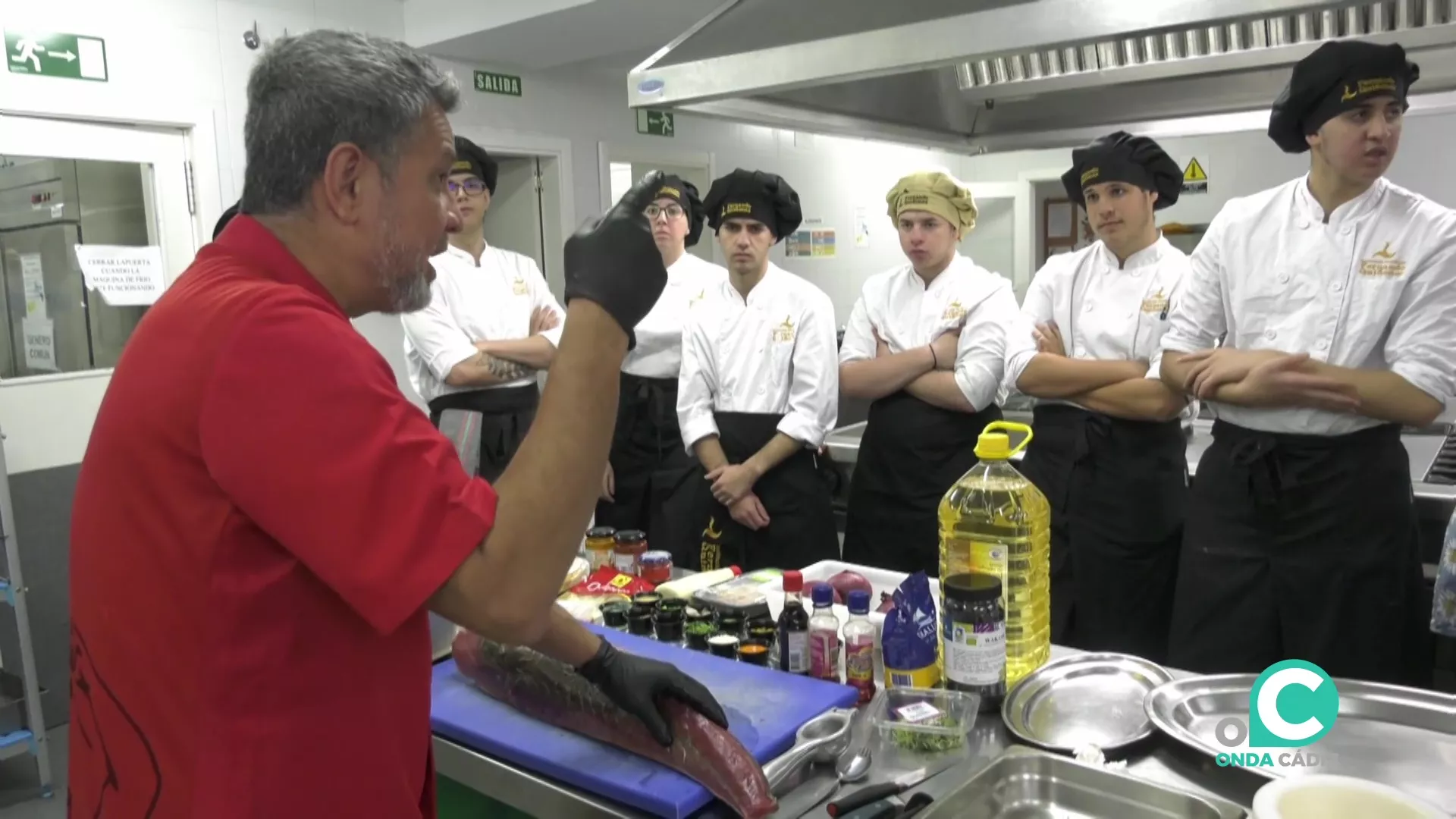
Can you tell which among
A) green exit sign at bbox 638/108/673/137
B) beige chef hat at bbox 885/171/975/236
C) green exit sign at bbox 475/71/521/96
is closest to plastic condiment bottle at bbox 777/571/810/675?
beige chef hat at bbox 885/171/975/236

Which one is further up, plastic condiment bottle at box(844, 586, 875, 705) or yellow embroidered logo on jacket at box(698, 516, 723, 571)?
plastic condiment bottle at box(844, 586, 875, 705)

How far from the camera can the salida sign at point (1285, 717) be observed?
1.10 m

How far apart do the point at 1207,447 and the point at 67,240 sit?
128 inches

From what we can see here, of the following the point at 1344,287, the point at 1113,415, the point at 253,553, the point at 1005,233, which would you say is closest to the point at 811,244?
the point at 1005,233

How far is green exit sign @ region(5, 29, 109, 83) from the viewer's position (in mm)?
2832

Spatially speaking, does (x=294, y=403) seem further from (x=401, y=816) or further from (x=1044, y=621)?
(x=1044, y=621)

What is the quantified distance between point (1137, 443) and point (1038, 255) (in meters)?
4.73

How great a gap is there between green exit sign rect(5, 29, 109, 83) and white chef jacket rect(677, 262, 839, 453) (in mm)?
1988

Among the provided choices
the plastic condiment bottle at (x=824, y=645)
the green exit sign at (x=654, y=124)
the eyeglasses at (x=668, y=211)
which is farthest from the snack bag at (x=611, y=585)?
the green exit sign at (x=654, y=124)

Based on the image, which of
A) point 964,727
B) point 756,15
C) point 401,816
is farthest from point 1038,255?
point 401,816

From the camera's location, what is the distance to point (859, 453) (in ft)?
8.63

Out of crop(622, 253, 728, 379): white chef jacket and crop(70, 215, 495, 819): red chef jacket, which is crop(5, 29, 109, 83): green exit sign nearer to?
crop(622, 253, 728, 379): white chef jacket

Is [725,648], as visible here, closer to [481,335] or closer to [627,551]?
[627,551]

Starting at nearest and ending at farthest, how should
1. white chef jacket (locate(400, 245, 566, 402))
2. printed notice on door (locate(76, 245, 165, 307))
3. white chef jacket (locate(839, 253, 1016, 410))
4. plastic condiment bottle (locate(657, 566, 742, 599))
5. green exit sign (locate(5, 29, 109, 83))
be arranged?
1. plastic condiment bottle (locate(657, 566, 742, 599))
2. white chef jacket (locate(839, 253, 1016, 410))
3. white chef jacket (locate(400, 245, 566, 402))
4. green exit sign (locate(5, 29, 109, 83))
5. printed notice on door (locate(76, 245, 165, 307))
